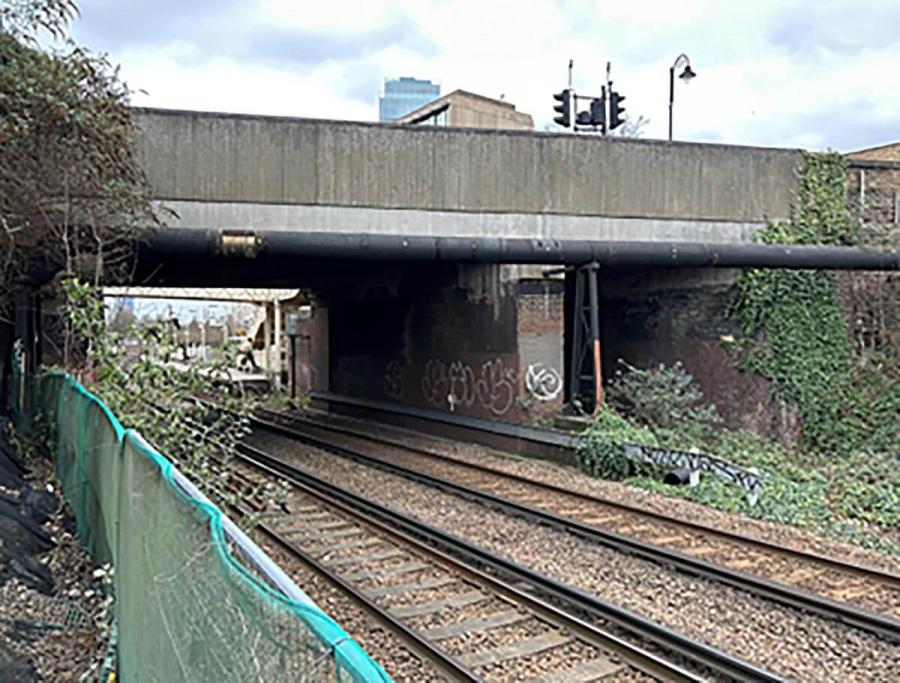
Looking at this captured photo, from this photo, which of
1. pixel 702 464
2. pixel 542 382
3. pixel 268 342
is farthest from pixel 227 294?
pixel 702 464

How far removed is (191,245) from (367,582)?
27.3 ft

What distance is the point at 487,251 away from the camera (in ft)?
51.2

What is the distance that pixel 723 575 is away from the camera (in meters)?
7.78

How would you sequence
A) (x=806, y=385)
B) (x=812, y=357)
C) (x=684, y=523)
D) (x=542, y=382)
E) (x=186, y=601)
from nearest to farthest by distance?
(x=186, y=601), (x=684, y=523), (x=542, y=382), (x=806, y=385), (x=812, y=357)

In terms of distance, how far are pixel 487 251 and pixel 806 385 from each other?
7.97 metres

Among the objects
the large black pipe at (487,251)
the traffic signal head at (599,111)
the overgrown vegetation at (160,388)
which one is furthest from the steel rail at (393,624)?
the traffic signal head at (599,111)

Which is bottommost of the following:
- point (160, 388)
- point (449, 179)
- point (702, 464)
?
point (702, 464)

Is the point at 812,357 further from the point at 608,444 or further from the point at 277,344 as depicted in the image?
the point at 277,344

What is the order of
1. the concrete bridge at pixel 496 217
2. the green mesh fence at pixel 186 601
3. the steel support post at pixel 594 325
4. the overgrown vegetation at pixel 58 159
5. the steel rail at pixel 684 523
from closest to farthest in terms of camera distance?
the green mesh fence at pixel 186 601 → the steel rail at pixel 684 523 → the overgrown vegetation at pixel 58 159 → the concrete bridge at pixel 496 217 → the steel support post at pixel 594 325

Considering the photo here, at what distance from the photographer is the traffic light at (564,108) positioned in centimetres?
2402

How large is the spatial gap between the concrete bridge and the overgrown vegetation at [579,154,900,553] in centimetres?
59

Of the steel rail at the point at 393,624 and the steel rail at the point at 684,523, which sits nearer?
the steel rail at the point at 393,624

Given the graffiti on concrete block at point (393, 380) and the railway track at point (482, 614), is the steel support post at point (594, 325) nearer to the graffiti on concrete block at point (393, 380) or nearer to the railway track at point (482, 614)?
the railway track at point (482, 614)

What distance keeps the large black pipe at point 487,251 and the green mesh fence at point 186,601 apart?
826cm
